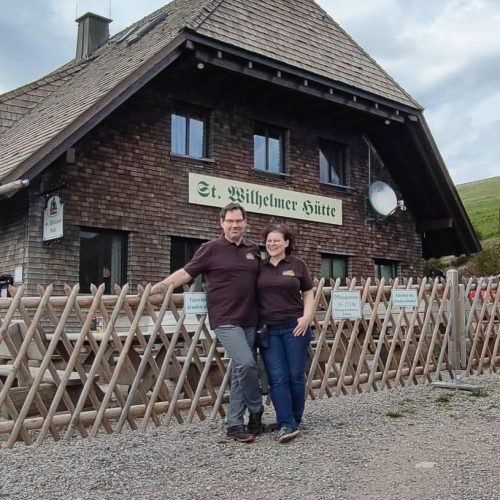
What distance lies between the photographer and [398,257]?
657 inches

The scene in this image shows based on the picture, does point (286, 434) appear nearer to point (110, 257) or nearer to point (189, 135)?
point (110, 257)

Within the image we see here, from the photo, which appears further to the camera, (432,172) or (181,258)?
(432,172)

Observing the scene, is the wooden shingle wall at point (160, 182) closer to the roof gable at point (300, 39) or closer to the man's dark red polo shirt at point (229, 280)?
the roof gable at point (300, 39)

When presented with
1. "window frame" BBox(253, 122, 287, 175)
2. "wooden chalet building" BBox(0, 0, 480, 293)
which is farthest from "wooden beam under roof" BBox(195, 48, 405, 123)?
"window frame" BBox(253, 122, 287, 175)

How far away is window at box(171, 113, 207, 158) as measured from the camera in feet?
42.9

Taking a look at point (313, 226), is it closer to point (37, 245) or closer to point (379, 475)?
point (37, 245)

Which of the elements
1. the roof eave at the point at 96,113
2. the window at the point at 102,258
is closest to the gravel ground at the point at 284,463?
the roof eave at the point at 96,113

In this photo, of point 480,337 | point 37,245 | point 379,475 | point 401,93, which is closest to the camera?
point 379,475

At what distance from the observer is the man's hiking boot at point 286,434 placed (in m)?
5.41

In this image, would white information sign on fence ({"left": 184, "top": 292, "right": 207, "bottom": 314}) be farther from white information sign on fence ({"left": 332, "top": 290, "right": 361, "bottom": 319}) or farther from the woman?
white information sign on fence ({"left": 332, "top": 290, "right": 361, "bottom": 319})

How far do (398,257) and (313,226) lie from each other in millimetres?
2931

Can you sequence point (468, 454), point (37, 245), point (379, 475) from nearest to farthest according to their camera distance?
1. point (379, 475)
2. point (468, 454)
3. point (37, 245)

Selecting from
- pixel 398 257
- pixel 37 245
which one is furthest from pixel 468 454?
pixel 398 257

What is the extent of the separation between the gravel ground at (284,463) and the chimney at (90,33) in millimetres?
14627
